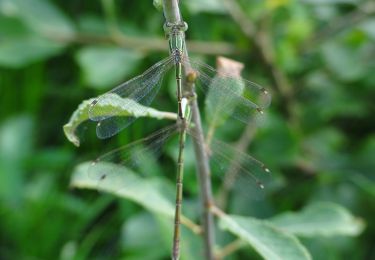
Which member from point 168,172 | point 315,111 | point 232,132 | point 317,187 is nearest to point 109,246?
point 168,172

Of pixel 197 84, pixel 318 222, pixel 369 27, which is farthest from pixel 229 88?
pixel 369 27

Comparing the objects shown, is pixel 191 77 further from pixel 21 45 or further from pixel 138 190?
pixel 21 45

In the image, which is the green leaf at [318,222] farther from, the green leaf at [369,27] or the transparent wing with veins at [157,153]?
the green leaf at [369,27]

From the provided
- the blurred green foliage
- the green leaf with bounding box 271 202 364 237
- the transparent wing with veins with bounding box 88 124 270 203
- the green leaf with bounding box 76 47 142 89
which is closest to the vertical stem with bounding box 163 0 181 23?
the transparent wing with veins with bounding box 88 124 270 203

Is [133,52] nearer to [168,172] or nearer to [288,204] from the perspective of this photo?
[168,172]

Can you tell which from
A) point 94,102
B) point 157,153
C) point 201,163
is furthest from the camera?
point 157,153

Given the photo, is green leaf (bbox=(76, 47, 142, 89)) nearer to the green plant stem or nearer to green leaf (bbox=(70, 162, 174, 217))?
green leaf (bbox=(70, 162, 174, 217))
